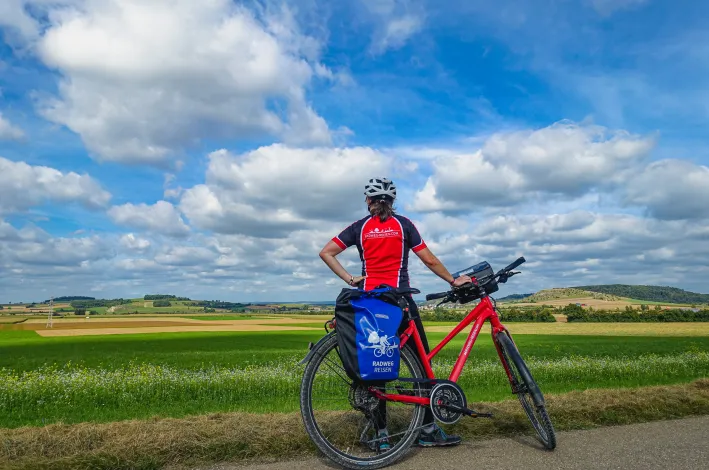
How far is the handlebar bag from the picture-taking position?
14.8 ft

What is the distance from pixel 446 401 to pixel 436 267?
1256 millimetres

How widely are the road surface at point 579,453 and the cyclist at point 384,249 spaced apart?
42 centimetres

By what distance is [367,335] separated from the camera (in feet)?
14.9

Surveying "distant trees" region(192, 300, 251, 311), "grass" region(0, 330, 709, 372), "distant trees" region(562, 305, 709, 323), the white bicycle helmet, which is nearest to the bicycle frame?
the white bicycle helmet

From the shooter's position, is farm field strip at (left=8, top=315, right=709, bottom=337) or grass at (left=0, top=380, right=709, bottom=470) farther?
farm field strip at (left=8, top=315, right=709, bottom=337)

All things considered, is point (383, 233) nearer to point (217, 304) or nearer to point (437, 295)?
point (437, 295)

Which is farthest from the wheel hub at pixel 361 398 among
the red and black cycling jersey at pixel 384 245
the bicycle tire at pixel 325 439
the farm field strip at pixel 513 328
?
the farm field strip at pixel 513 328

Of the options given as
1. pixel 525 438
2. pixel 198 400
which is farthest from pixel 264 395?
pixel 525 438

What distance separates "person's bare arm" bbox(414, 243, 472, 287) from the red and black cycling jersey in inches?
2.7

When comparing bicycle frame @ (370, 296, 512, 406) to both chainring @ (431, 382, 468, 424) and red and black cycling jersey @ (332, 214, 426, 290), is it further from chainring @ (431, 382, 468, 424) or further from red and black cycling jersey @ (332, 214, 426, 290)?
red and black cycling jersey @ (332, 214, 426, 290)

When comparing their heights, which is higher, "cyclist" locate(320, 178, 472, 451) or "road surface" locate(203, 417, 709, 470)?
"cyclist" locate(320, 178, 472, 451)

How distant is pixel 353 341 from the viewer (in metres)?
4.55

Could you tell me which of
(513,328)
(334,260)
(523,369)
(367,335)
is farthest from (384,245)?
(513,328)

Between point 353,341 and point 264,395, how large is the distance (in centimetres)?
882
